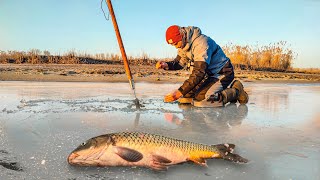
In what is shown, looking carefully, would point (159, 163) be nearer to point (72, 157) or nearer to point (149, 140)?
point (149, 140)

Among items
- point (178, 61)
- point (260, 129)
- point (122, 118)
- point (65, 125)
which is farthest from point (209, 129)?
point (178, 61)

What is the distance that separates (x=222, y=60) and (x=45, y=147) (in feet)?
13.7

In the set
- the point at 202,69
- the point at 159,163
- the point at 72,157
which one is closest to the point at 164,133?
the point at 159,163

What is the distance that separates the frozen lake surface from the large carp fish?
5 centimetres

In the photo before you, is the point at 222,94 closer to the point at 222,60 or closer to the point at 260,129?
the point at 222,60

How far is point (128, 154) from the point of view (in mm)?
2742

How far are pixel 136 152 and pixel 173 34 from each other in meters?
3.40

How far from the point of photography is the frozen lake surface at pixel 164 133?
2.71 meters

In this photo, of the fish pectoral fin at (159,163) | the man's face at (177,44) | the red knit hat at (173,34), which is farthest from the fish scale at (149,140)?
the man's face at (177,44)

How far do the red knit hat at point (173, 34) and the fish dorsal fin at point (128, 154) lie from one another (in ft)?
11.1

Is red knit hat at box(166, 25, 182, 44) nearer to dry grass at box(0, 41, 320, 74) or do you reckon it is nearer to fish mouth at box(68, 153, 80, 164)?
fish mouth at box(68, 153, 80, 164)

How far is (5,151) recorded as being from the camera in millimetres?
3211

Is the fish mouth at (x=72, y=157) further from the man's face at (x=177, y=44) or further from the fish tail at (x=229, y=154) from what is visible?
the man's face at (x=177, y=44)

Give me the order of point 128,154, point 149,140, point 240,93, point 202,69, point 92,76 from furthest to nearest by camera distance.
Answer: point 92,76
point 240,93
point 202,69
point 149,140
point 128,154
